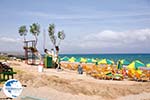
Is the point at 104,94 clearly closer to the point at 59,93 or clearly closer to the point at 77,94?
the point at 77,94

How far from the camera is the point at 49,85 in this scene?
17.7 metres

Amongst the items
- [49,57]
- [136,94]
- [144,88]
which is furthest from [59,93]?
[49,57]

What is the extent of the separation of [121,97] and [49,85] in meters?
4.14

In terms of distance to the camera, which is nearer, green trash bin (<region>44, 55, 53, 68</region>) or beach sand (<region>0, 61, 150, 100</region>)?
beach sand (<region>0, 61, 150, 100</region>)
